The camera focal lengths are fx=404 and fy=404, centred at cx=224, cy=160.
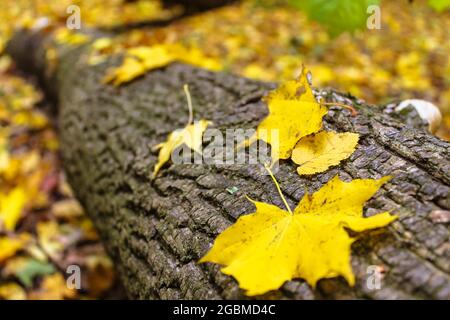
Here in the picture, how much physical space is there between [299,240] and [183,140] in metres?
0.68

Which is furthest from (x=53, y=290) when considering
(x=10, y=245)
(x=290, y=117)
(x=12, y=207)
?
(x=290, y=117)

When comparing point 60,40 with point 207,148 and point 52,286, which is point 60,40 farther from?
point 207,148

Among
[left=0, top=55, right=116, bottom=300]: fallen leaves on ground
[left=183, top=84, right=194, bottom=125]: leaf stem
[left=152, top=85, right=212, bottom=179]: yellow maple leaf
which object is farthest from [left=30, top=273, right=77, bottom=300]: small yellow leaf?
[left=183, top=84, right=194, bottom=125]: leaf stem

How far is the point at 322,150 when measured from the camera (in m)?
1.05

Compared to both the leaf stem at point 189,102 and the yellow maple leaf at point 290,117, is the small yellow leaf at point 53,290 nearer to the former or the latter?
the leaf stem at point 189,102

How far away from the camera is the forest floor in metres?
1.80

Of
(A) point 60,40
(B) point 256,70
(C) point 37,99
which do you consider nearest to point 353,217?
(B) point 256,70

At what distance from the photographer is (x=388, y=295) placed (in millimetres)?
→ 718

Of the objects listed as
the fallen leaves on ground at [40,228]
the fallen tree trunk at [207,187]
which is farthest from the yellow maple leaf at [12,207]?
the fallen tree trunk at [207,187]

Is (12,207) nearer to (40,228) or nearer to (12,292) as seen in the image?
(40,228)

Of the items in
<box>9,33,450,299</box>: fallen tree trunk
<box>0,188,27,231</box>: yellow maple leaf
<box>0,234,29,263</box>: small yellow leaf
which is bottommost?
<box>0,234,29,263</box>: small yellow leaf

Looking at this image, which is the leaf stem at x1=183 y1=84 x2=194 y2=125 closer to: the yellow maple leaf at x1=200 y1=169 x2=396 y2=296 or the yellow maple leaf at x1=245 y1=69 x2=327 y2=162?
the yellow maple leaf at x1=245 y1=69 x2=327 y2=162

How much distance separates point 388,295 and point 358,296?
0.05 metres

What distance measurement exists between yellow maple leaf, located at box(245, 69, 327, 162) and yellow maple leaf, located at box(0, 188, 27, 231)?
54.8 inches
